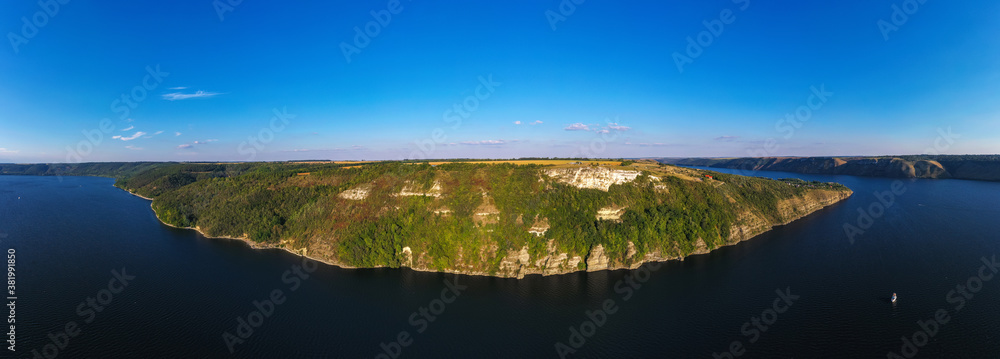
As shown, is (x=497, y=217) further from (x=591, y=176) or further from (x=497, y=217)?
(x=591, y=176)

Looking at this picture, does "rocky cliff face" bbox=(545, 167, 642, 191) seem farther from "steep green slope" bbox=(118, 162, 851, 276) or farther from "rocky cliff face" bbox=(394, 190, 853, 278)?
"rocky cliff face" bbox=(394, 190, 853, 278)

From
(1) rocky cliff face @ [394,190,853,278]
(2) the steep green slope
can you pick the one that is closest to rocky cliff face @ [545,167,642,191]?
(2) the steep green slope

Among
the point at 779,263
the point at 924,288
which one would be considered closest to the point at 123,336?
the point at 779,263

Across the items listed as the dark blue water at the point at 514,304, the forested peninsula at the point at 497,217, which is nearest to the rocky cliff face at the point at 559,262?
the forested peninsula at the point at 497,217

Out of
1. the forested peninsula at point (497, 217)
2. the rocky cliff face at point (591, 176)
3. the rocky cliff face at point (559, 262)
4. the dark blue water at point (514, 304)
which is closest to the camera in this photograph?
the dark blue water at point (514, 304)

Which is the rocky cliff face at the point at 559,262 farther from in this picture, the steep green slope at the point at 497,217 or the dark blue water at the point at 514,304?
the dark blue water at the point at 514,304
